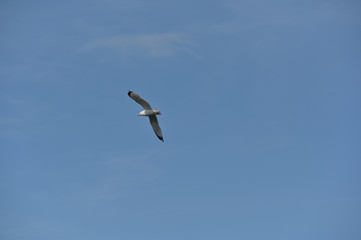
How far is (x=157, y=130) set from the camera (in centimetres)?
7075

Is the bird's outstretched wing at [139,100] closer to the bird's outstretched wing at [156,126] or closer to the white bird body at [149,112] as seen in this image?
the white bird body at [149,112]

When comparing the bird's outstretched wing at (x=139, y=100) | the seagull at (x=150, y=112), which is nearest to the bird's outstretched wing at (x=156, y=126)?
the seagull at (x=150, y=112)

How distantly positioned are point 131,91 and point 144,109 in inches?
130

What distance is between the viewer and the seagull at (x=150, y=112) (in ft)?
217

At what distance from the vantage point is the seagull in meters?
66.0

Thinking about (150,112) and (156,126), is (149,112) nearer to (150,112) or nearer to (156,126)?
(150,112)

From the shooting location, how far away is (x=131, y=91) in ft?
215

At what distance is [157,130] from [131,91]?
7370 millimetres

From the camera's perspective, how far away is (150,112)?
67188 millimetres

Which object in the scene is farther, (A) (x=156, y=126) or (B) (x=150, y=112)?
(A) (x=156, y=126)

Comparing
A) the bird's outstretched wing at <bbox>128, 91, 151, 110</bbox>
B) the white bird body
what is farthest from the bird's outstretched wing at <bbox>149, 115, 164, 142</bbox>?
the bird's outstretched wing at <bbox>128, 91, 151, 110</bbox>

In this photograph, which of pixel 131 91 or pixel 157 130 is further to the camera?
pixel 157 130

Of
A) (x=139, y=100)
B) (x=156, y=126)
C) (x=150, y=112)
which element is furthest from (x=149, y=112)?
(x=156, y=126)

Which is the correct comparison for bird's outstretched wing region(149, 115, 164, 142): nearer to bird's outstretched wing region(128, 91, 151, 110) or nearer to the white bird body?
the white bird body
